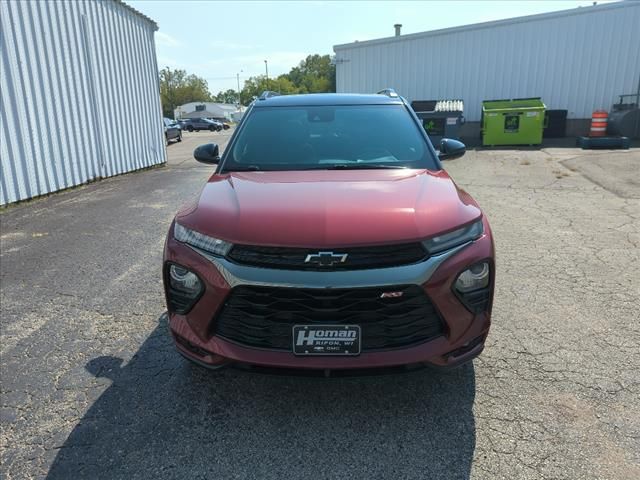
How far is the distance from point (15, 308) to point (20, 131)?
18.4 feet

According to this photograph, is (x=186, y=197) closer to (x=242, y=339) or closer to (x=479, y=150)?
(x=242, y=339)

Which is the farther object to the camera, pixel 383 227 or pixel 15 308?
pixel 15 308

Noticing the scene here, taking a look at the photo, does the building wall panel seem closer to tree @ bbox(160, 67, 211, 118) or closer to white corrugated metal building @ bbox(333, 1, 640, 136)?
white corrugated metal building @ bbox(333, 1, 640, 136)

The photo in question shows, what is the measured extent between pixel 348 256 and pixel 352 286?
14cm

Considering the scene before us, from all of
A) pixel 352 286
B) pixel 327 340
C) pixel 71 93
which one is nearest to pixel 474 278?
pixel 352 286

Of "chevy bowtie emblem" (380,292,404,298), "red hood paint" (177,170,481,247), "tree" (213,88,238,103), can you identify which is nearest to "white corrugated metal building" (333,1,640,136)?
"red hood paint" (177,170,481,247)

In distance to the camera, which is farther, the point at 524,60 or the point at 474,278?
the point at 524,60

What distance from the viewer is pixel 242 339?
7.25 feet

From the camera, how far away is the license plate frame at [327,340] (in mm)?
2102

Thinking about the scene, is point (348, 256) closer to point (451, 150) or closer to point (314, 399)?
point (314, 399)

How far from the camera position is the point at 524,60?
18266mm

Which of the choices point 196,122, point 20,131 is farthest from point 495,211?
point 196,122

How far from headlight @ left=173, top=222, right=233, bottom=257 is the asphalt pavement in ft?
3.00

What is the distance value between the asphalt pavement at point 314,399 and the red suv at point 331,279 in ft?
0.82
